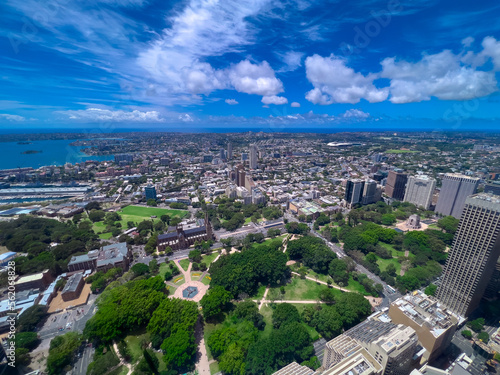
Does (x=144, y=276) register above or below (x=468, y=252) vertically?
below

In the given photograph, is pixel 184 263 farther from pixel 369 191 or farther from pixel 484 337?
pixel 369 191

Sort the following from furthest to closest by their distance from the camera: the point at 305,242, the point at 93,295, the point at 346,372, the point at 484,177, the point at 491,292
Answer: the point at 484,177, the point at 305,242, the point at 93,295, the point at 491,292, the point at 346,372

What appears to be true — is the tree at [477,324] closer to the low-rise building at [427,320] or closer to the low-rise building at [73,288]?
the low-rise building at [427,320]

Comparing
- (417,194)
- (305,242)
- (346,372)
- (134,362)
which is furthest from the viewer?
(417,194)

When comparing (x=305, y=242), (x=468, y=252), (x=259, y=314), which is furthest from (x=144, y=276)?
(x=468, y=252)

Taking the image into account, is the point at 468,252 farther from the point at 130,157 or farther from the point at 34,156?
the point at 34,156

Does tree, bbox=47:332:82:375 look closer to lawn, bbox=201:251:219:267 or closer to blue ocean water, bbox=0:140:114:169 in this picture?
lawn, bbox=201:251:219:267

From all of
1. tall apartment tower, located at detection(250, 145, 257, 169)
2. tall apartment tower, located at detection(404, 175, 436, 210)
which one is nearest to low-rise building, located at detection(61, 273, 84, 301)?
tall apartment tower, located at detection(404, 175, 436, 210)

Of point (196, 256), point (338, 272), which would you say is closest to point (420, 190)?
point (338, 272)
